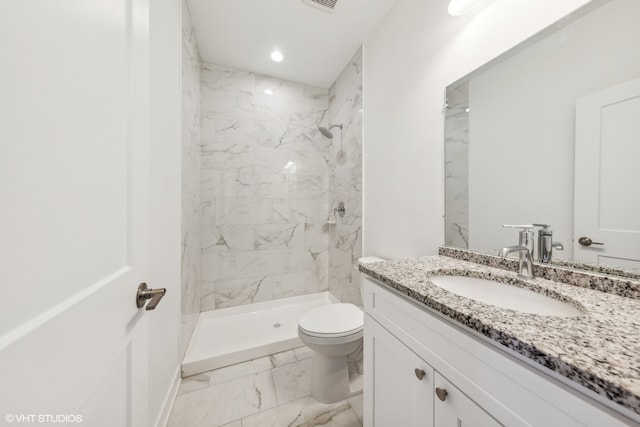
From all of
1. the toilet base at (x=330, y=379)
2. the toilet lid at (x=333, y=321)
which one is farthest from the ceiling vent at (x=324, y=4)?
the toilet base at (x=330, y=379)

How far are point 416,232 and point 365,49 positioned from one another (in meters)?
1.61

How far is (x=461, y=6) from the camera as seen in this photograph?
1.03 metres

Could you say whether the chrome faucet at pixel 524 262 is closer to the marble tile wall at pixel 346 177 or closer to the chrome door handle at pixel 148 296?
the chrome door handle at pixel 148 296

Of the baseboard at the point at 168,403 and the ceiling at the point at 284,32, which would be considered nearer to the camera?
the baseboard at the point at 168,403

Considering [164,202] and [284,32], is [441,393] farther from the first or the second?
[284,32]

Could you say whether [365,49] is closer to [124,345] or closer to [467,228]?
[467,228]

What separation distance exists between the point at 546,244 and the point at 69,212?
4.32 ft

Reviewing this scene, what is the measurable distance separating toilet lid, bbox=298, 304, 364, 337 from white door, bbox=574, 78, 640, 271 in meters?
1.06

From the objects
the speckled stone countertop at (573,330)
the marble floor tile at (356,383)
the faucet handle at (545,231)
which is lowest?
the marble floor tile at (356,383)

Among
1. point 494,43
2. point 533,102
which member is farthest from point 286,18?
point 533,102

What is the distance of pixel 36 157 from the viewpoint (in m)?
0.32

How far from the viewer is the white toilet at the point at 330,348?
129 cm

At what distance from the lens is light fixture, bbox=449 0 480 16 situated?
3.32 ft

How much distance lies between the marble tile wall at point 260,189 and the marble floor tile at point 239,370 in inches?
28.8
